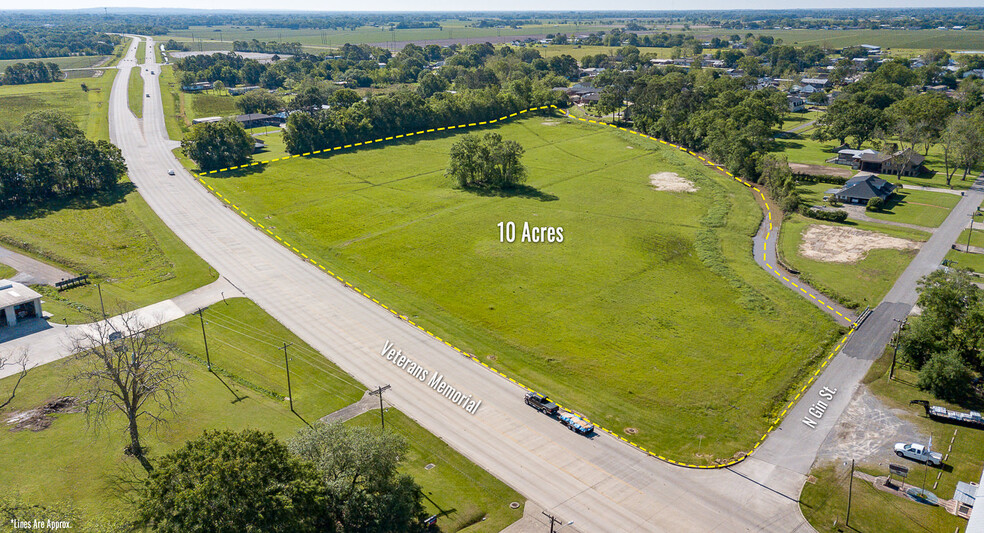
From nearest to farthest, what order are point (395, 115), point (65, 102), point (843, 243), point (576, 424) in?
point (576, 424) → point (843, 243) → point (395, 115) → point (65, 102)

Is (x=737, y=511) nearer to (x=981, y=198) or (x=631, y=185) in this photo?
(x=631, y=185)

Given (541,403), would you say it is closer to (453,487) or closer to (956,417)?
(453,487)

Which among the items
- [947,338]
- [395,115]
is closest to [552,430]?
[947,338]

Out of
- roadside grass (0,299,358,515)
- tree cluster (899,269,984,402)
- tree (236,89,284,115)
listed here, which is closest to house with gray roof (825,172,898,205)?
tree cluster (899,269,984,402)

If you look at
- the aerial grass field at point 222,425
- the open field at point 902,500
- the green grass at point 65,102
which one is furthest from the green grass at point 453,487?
the green grass at point 65,102

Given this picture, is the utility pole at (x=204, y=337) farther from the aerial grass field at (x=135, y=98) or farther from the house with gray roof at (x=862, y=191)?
the aerial grass field at (x=135, y=98)

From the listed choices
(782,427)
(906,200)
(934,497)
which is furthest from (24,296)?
(906,200)

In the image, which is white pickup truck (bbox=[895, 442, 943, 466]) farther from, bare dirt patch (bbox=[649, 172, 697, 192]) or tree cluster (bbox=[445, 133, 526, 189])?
tree cluster (bbox=[445, 133, 526, 189])
